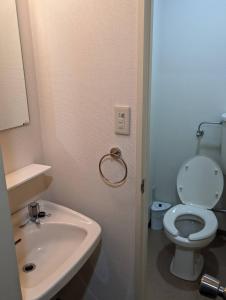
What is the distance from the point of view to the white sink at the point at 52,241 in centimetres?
108

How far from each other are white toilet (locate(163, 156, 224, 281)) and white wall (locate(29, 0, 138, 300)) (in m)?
0.68

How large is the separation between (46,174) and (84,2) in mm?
843

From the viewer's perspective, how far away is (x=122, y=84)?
106 centimetres

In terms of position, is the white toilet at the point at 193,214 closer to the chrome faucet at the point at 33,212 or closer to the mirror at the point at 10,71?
the chrome faucet at the point at 33,212

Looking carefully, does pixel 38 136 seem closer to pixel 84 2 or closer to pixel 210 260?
pixel 84 2

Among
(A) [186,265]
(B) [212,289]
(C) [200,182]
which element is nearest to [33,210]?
(B) [212,289]

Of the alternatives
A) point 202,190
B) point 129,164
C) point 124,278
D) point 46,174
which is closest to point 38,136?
point 46,174

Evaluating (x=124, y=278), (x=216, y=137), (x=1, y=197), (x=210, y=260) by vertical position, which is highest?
(x=1, y=197)

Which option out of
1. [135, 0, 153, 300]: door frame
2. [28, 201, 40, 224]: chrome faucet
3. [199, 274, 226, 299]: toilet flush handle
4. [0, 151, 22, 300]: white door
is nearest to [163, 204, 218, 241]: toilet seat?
[135, 0, 153, 300]: door frame

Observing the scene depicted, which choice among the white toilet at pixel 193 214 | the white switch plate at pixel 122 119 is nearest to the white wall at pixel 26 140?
the white switch plate at pixel 122 119

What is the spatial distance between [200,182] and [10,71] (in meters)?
1.68

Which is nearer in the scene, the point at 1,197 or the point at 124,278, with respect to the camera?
the point at 1,197

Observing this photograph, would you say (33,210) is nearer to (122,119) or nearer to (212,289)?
(122,119)

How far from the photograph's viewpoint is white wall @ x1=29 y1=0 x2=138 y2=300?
1.04m
